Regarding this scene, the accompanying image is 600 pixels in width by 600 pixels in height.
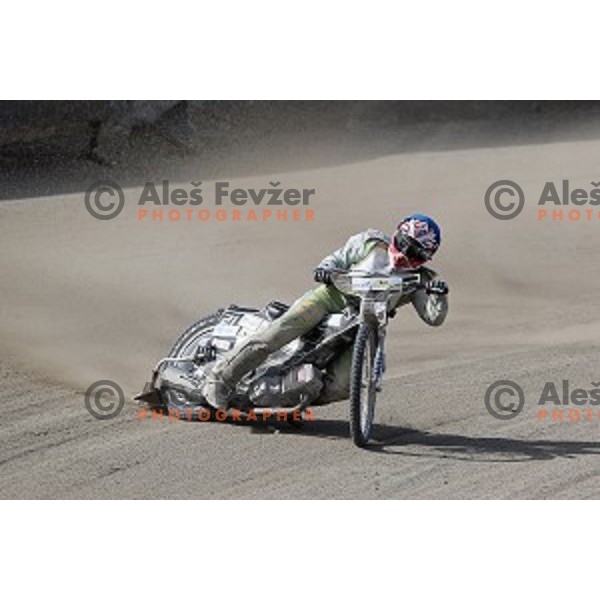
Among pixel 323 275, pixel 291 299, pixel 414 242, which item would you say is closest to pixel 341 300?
pixel 323 275

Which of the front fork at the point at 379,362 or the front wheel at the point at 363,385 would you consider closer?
the front wheel at the point at 363,385

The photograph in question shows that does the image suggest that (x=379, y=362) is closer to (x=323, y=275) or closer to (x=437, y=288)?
(x=437, y=288)

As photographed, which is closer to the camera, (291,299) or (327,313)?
(327,313)

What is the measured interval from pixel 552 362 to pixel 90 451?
17.3 ft

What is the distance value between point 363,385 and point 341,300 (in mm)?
875

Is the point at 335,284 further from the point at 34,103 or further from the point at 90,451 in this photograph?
the point at 34,103

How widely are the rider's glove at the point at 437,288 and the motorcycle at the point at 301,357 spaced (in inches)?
5.3

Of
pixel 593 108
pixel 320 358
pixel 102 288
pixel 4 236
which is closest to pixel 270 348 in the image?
pixel 320 358

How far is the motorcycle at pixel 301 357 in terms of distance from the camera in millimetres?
13461

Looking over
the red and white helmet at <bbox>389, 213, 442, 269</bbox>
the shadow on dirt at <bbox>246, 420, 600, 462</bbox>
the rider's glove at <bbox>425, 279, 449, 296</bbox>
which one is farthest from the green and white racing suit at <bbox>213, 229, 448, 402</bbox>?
the shadow on dirt at <bbox>246, 420, 600, 462</bbox>

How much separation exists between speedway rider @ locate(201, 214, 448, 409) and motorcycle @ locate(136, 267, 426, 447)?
9cm

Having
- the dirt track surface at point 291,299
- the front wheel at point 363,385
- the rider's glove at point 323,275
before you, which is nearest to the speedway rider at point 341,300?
the rider's glove at point 323,275

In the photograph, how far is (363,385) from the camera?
13.5 meters

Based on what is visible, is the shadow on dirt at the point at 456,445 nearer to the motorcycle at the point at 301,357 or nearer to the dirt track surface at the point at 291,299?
the dirt track surface at the point at 291,299
